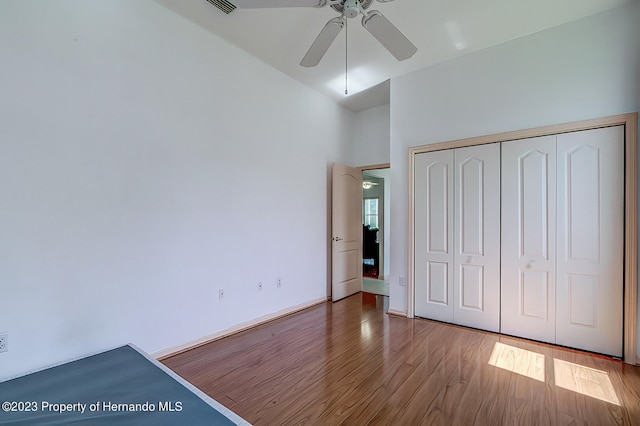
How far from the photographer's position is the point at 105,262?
2232 mm

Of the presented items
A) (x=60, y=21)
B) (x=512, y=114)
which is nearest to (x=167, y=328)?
(x=60, y=21)

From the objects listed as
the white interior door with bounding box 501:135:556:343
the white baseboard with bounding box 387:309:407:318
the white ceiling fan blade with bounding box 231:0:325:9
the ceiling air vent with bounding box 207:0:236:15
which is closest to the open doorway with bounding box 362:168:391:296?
the white baseboard with bounding box 387:309:407:318

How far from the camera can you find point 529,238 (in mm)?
2906

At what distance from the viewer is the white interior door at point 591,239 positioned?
2520 mm

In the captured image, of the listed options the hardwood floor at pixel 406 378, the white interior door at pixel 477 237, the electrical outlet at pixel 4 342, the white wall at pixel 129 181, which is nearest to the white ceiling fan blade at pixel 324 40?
the white wall at pixel 129 181

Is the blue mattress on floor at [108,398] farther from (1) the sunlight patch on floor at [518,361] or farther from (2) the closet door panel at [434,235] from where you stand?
(2) the closet door panel at [434,235]

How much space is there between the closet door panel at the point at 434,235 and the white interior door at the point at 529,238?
1.80 feet

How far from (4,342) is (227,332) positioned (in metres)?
1.67

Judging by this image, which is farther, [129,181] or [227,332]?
[227,332]

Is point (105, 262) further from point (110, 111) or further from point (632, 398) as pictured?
point (632, 398)

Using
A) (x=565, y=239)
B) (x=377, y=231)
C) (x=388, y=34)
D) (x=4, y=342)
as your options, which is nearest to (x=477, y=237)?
(x=565, y=239)

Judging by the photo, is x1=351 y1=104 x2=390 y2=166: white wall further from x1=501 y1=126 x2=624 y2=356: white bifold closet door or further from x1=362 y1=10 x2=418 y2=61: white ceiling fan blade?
x1=362 y1=10 x2=418 y2=61: white ceiling fan blade

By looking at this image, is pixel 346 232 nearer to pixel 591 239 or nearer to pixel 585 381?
pixel 591 239

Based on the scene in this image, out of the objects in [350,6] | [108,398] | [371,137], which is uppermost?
[350,6]
